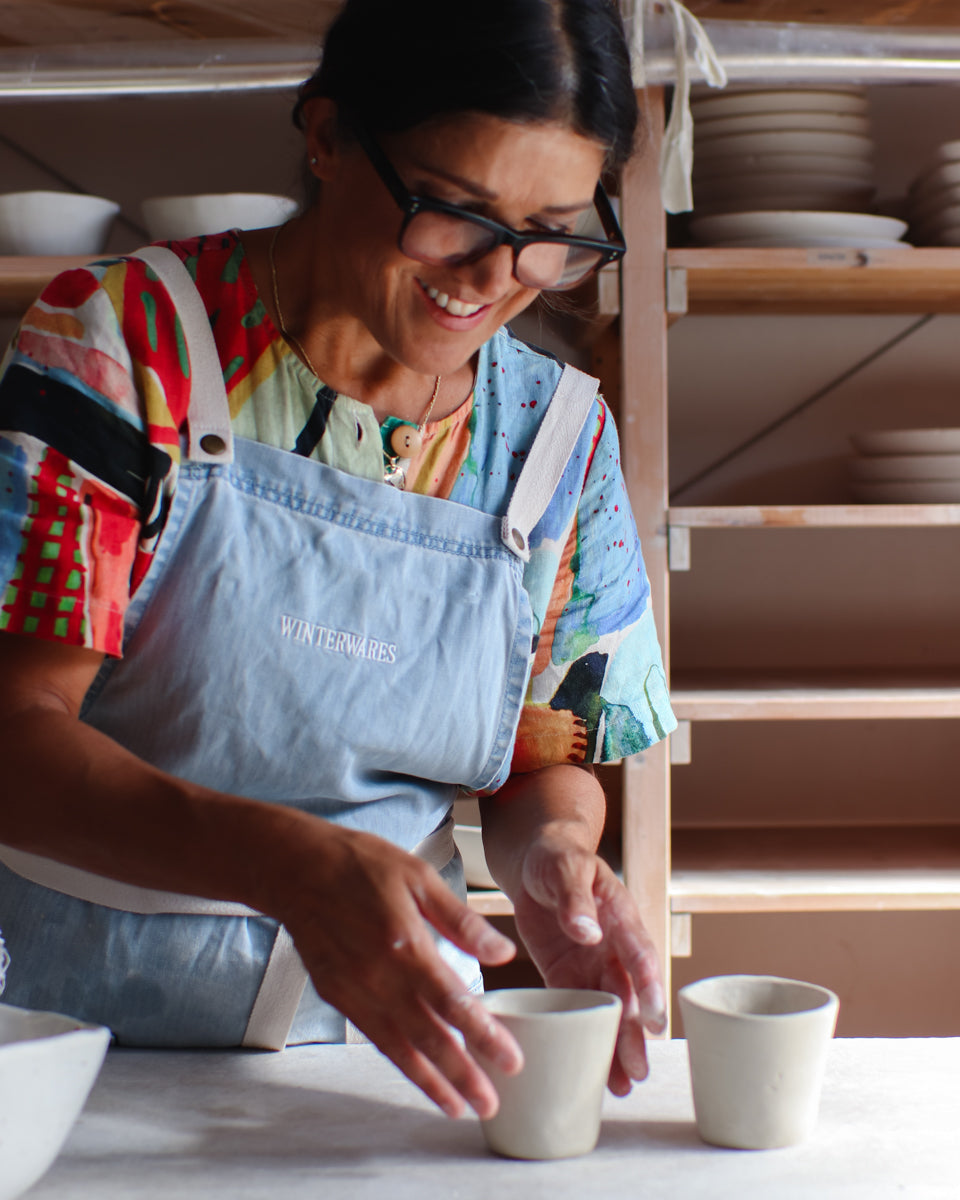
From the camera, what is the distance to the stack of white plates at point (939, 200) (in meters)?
1.84

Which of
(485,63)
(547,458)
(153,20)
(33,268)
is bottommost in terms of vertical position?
(547,458)

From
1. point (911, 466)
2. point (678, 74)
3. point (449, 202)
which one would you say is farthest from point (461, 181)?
point (911, 466)

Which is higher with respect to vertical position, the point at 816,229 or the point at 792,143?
the point at 792,143

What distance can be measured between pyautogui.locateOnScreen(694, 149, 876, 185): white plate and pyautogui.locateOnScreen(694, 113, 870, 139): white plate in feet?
0.12

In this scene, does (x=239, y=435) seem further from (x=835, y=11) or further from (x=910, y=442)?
(x=835, y=11)

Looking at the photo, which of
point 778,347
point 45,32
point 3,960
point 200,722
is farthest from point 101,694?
point 778,347

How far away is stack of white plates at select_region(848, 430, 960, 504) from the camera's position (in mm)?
1849

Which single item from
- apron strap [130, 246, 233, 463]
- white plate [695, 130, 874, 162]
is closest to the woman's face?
apron strap [130, 246, 233, 463]

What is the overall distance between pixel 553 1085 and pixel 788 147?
1.57 m

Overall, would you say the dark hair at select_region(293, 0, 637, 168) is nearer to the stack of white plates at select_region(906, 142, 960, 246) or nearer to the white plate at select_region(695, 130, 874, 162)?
the white plate at select_region(695, 130, 874, 162)

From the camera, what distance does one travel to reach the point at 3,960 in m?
0.76

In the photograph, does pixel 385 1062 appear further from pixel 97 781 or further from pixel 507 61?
pixel 507 61

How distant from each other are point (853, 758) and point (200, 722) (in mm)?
1638

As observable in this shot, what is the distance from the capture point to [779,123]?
1.84 meters
